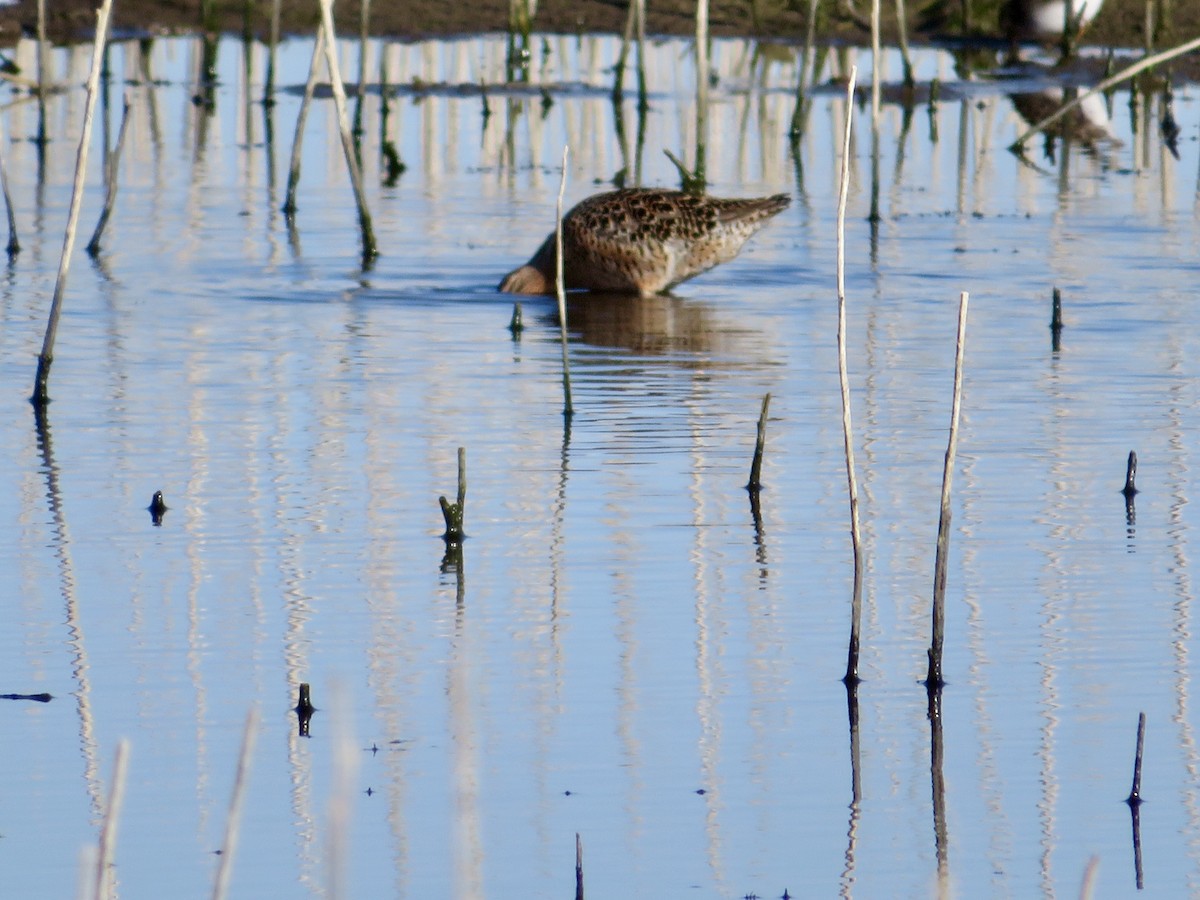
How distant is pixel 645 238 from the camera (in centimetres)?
1213

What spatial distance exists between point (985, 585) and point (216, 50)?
1923 centimetres

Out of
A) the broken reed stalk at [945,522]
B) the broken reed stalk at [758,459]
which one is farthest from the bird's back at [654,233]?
the broken reed stalk at [945,522]

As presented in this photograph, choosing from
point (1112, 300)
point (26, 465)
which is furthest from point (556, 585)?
point (1112, 300)

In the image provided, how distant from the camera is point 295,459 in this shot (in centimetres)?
813

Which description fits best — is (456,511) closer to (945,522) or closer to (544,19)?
(945,522)

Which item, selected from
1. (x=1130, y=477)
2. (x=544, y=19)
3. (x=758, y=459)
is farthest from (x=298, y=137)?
(x=544, y=19)

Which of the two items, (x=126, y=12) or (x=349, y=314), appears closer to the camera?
(x=349, y=314)

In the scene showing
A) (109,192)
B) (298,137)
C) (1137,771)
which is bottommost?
(1137,771)

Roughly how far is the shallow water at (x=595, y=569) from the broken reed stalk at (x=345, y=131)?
6.9 inches

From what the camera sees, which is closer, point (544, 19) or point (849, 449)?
point (849, 449)

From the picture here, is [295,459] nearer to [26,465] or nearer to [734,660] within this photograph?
[26,465]

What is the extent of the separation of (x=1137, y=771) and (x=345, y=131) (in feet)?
28.7

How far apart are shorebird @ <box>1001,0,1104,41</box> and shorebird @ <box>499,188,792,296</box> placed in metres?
14.4

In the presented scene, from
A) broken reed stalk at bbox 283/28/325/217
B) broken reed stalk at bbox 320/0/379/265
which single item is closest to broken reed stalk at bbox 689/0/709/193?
broken reed stalk at bbox 283/28/325/217
